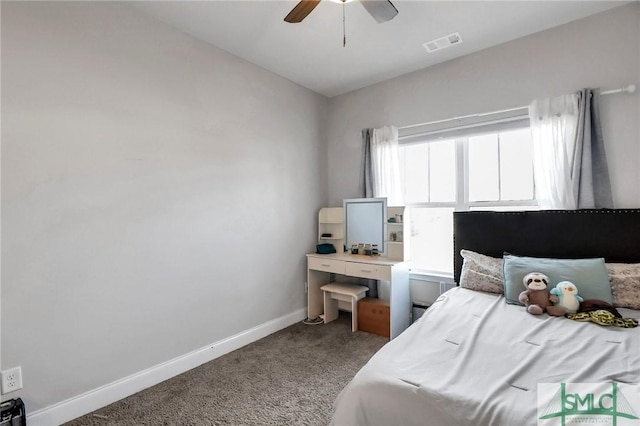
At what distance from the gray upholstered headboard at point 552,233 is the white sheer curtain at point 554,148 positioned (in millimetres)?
130

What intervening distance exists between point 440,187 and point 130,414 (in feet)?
10.5

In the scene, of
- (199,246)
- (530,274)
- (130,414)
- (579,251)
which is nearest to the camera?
(130,414)

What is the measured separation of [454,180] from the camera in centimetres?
305

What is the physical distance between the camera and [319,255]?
3420mm

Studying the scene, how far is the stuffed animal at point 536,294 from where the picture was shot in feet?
6.27

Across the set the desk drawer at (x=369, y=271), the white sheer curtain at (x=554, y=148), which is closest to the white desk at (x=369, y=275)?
the desk drawer at (x=369, y=271)

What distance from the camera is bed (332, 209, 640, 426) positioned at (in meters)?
1.04

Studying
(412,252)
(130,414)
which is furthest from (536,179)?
(130,414)

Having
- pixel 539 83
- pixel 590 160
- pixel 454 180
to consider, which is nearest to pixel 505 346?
pixel 590 160

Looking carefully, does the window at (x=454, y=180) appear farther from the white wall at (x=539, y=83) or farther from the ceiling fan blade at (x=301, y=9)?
the ceiling fan blade at (x=301, y=9)

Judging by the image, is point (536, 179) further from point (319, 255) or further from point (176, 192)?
point (176, 192)

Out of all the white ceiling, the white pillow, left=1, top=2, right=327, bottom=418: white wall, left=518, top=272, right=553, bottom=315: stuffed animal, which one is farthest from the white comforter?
the white ceiling

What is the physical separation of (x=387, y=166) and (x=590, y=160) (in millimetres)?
1695

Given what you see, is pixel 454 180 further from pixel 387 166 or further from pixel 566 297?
pixel 566 297
